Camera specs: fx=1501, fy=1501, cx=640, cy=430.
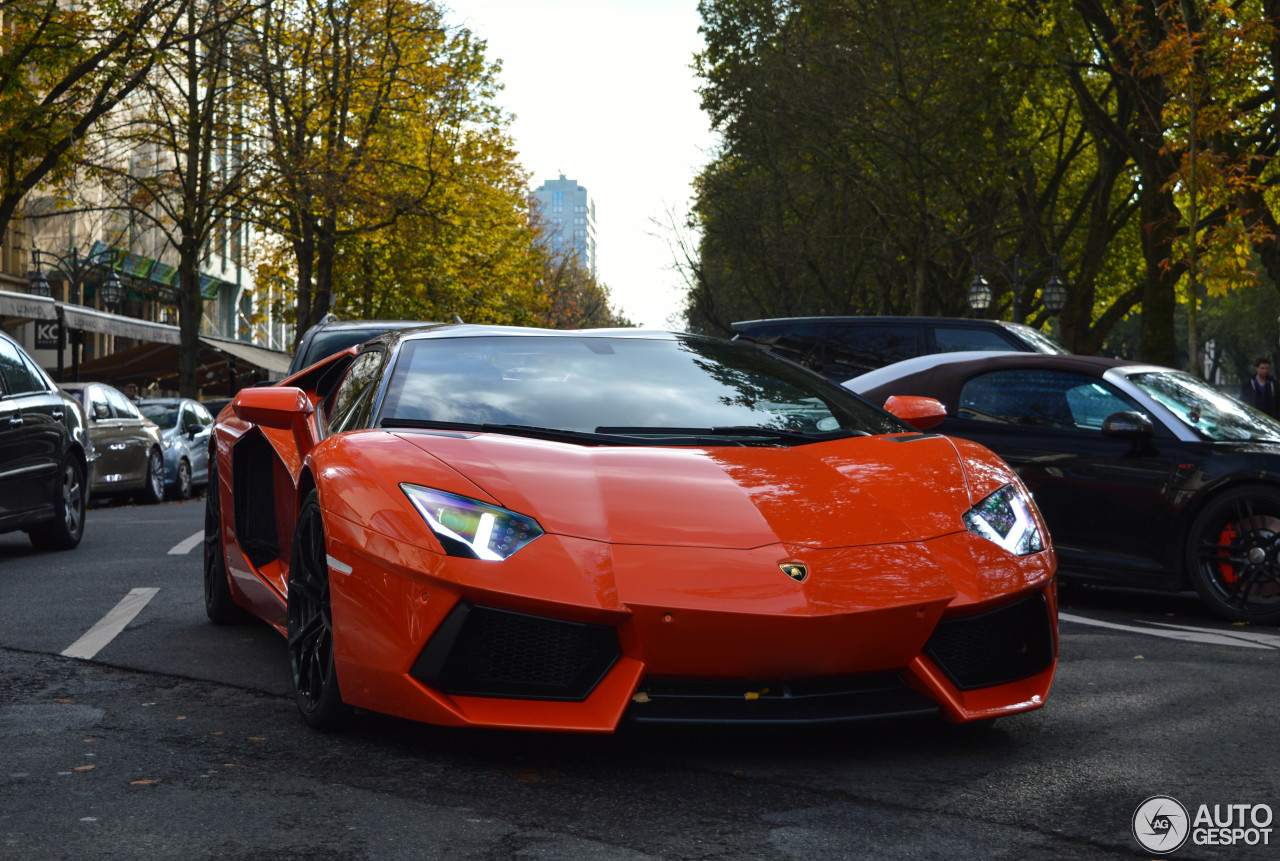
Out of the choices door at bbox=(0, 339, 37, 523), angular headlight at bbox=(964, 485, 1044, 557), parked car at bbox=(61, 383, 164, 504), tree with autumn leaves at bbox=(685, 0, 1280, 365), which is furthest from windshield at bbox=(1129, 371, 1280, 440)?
parked car at bbox=(61, 383, 164, 504)

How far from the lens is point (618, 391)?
488 cm

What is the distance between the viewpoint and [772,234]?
38094mm

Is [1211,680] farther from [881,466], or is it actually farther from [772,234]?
[772,234]

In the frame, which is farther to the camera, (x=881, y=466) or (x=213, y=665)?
(x=213, y=665)

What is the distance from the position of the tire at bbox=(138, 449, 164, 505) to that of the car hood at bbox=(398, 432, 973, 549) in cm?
1444

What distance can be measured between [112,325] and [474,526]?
2332 centimetres

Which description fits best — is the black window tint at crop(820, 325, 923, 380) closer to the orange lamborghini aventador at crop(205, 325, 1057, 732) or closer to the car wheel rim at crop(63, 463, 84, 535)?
the car wheel rim at crop(63, 463, 84, 535)

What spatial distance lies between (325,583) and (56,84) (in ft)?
54.6

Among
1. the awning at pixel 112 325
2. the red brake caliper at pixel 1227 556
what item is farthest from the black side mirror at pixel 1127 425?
the awning at pixel 112 325

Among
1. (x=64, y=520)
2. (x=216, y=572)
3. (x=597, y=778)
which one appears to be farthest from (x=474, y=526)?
(x=64, y=520)

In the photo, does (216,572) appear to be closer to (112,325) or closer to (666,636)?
(666,636)

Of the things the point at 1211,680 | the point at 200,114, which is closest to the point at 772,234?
the point at 200,114

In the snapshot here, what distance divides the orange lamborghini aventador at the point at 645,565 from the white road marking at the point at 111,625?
66.6 inches

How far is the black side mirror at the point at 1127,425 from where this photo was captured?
762 cm
